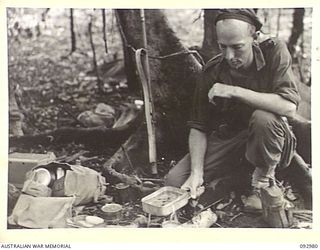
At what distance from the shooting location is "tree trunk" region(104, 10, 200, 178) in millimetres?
599

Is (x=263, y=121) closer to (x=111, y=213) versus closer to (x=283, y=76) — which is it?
(x=283, y=76)

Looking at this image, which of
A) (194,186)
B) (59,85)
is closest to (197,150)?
(194,186)

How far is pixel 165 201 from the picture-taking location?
59 cm

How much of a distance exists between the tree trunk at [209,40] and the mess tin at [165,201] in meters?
0.16

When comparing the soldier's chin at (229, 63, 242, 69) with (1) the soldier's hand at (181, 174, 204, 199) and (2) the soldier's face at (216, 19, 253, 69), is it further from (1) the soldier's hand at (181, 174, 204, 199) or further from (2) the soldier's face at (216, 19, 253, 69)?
(1) the soldier's hand at (181, 174, 204, 199)

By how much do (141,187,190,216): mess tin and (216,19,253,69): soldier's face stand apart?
16cm

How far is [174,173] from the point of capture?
0.60 metres

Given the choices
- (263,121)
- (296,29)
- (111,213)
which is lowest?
(111,213)

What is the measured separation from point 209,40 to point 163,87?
0.25 feet

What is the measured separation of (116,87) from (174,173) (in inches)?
4.8

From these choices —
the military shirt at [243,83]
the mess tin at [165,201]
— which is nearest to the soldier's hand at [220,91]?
the military shirt at [243,83]

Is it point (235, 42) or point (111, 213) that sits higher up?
point (235, 42)
